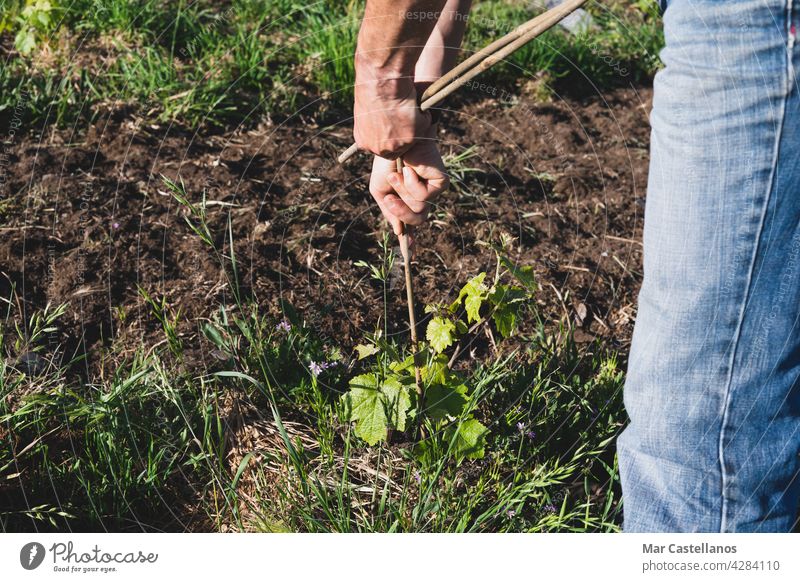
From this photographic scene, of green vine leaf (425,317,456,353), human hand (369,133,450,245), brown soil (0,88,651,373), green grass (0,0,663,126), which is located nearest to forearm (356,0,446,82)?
human hand (369,133,450,245)

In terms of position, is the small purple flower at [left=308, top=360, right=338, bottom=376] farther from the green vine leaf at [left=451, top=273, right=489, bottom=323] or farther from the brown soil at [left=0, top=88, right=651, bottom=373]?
the green vine leaf at [left=451, top=273, right=489, bottom=323]

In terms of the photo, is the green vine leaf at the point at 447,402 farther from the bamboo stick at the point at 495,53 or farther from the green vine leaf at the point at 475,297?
the bamboo stick at the point at 495,53

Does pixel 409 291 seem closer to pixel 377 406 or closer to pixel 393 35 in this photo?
pixel 377 406

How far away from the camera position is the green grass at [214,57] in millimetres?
2756

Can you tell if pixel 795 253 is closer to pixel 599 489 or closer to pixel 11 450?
pixel 599 489

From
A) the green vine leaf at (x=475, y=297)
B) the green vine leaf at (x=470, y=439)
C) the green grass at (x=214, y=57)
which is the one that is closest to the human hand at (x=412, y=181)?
the green vine leaf at (x=475, y=297)

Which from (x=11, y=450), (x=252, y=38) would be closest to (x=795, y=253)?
(x=11, y=450)

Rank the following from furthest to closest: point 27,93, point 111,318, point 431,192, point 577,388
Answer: point 27,93, point 111,318, point 577,388, point 431,192

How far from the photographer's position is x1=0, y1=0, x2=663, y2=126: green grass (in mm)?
2756

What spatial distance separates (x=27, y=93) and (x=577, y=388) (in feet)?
6.70

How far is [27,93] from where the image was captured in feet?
8.84
